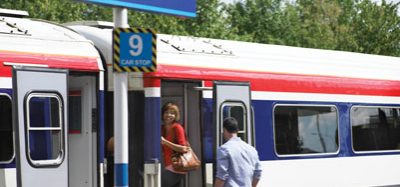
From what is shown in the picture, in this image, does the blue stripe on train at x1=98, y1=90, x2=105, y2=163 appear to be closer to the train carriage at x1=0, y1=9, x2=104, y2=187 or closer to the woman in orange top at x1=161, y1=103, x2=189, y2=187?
the train carriage at x1=0, y1=9, x2=104, y2=187

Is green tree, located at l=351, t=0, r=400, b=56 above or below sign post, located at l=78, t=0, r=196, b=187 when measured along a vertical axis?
above

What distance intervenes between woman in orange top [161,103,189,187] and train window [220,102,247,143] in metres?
0.59

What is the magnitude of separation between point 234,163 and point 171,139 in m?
1.92

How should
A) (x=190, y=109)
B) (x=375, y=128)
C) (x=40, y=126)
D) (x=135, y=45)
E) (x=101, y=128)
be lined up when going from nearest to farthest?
(x=135, y=45) < (x=40, y=126) < (x=101, y=128) < (x=190, y=109) < (x=375, y=128)

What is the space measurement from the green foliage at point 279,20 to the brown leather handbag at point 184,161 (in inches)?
293

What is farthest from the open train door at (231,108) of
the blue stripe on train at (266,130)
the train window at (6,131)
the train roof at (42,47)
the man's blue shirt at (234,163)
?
the train window at (6,131)

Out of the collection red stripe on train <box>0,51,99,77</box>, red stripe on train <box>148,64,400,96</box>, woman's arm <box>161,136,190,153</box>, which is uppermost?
red stripe on train <box>0,51,99,77</box>

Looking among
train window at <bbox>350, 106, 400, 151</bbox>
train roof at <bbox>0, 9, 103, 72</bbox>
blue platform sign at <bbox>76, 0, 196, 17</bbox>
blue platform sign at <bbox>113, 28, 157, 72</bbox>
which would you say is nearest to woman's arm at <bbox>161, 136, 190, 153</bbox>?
train roof at <bbox>0, 9, 103, 72</bbox>

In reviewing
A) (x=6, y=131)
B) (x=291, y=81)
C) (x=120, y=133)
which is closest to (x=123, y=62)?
(x=120, y=133)

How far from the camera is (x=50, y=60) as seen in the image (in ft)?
31.5

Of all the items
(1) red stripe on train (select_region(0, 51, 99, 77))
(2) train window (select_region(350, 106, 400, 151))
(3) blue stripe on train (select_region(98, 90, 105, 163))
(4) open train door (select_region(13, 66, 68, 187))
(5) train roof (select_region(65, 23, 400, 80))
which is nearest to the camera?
(4) open train door (select_region(13, 66, 68, 187))

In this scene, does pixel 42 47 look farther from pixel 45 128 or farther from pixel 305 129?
pixel 305 129

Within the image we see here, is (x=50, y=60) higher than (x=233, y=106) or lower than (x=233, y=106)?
higher

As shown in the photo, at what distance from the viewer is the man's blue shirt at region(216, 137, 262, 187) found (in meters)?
9.09
